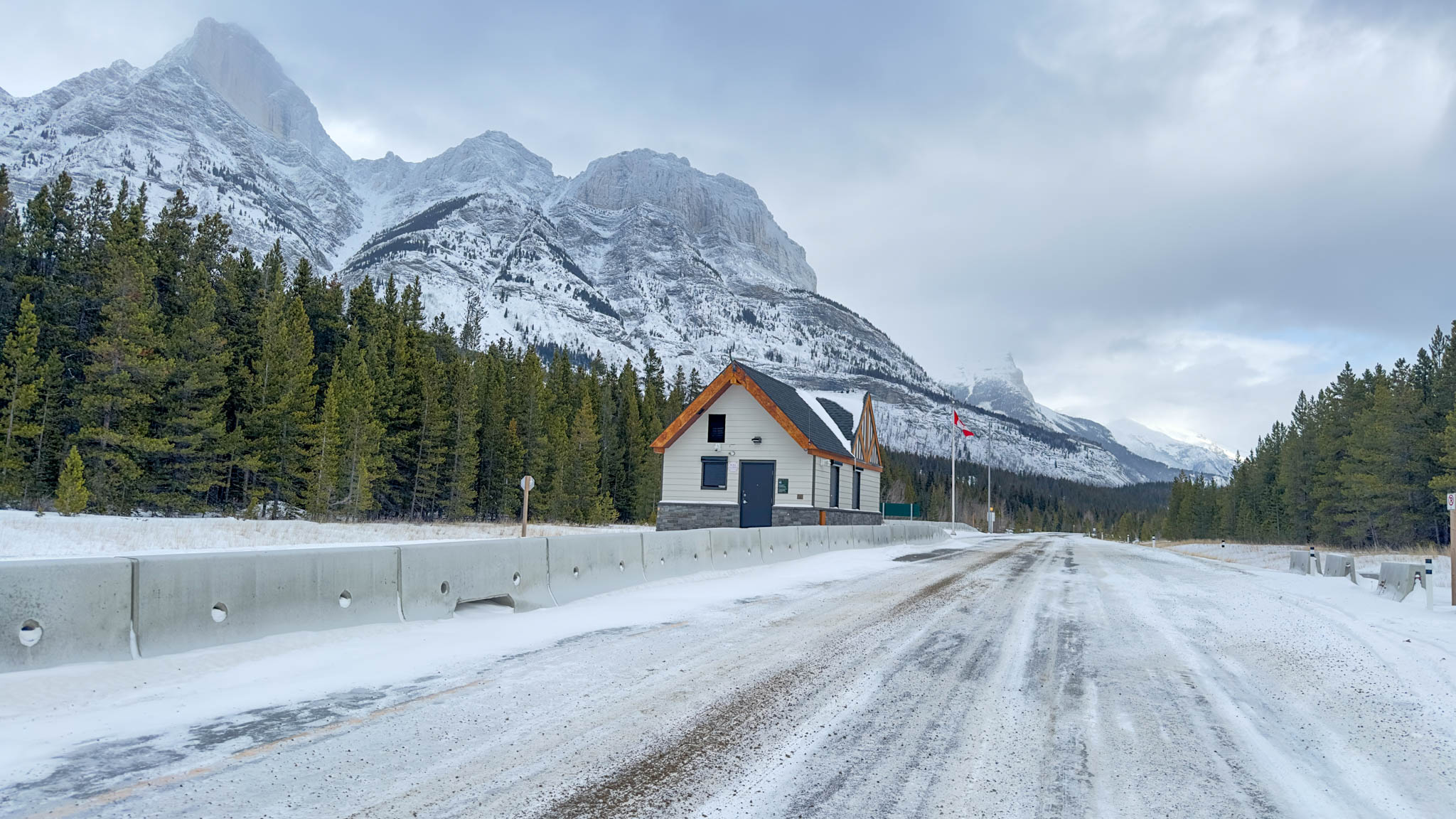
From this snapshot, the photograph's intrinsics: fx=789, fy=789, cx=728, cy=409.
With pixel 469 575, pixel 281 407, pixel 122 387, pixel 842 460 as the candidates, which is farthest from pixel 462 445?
pixel 469 575

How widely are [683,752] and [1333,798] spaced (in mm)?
3374

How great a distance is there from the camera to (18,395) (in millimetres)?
33531

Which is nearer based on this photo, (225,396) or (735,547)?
(735,547)

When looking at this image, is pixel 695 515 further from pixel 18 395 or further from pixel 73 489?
pixel 18 395

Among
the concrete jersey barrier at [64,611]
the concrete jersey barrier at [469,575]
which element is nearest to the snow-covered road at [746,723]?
the concrete jersey barrier at [64,611]

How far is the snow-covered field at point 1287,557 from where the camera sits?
2095 cm

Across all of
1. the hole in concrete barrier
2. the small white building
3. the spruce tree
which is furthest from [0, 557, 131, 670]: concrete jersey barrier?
the spruce tree

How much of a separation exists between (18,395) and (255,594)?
122ft

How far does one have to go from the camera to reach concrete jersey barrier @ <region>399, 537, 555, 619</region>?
345 inches

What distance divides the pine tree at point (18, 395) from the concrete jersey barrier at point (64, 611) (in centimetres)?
3599

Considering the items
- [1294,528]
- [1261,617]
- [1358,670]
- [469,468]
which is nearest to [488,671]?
[1358,670]

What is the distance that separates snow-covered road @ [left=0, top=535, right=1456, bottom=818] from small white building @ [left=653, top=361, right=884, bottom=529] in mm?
20410

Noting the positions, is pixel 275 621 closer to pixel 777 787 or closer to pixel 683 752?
pixel 683 752

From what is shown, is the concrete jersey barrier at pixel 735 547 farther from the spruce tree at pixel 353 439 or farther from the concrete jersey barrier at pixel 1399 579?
the spruce tree at pixel 353 439
